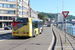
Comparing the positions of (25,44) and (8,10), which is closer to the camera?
(25,44)

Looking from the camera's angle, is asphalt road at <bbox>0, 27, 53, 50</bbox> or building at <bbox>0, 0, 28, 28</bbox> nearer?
asphalt road at <bbox>0, 27, 53, 50</bbox>

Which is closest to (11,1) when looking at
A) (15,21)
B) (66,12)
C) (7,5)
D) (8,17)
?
(7,5)

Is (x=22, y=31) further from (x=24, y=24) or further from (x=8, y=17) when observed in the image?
(x=8, y=17)

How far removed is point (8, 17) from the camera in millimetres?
62812

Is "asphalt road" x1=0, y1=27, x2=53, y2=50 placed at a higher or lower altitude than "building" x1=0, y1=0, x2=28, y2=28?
lower

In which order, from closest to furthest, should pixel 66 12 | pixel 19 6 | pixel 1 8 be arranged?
pixel 66 12 → pixel 1 8 → pixel 19 6

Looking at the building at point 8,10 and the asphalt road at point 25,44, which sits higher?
the building at point 8,10

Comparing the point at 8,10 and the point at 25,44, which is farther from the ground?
the point at 8,10

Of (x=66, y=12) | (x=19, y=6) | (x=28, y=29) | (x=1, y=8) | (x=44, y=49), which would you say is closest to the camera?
(x=44, y=49)

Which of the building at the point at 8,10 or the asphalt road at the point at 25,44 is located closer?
the asphalt road at the point at 25,44

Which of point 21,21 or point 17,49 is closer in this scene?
point 17,49

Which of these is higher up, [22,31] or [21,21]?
[21,21]

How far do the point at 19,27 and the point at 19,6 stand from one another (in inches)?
2041

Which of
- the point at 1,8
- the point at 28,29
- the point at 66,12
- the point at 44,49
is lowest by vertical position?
the point at 44,49
